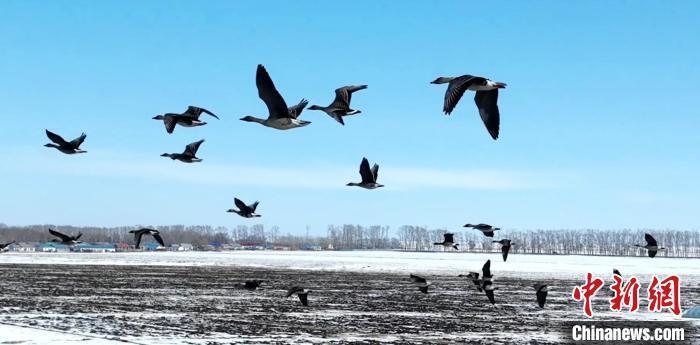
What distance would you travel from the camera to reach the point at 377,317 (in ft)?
91.9

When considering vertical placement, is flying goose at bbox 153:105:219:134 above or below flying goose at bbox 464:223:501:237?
above

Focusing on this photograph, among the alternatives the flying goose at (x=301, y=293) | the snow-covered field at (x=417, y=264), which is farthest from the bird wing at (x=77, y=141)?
the snow-covered field at (x=417, y=264)

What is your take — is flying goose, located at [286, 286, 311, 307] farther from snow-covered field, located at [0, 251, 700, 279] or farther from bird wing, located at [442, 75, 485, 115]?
snow-covered field, located at [0, 251, 700, 279]

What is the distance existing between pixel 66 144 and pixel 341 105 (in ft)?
23.6

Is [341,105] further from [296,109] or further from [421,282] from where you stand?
[421,282]

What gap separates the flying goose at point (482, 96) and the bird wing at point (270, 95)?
3.46m

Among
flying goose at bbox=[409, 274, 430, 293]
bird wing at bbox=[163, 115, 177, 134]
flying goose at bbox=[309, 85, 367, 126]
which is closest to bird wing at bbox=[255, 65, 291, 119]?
flying goose at bbox=[309, 85, 367, 126]

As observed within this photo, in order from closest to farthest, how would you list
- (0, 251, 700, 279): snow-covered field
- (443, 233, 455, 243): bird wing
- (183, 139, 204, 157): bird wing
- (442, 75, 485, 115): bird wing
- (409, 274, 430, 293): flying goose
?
1. (442, 75, 485, 115): bird wing
2. (183, 139, 204, 157): bird wing
3. (443, 233, 455, 243): bird wing
4. (409, 274, 430, 293): flying goose
5. (0, 251, 700, 279): snow-covered field

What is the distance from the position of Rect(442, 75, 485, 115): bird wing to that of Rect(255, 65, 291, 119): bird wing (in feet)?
12.3

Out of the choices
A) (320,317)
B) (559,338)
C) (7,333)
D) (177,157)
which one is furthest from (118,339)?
(559,338)

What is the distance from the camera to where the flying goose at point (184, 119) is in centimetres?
1645

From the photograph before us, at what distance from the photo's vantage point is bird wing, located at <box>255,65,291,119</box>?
14.5 meters

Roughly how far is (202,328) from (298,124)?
1097 cm

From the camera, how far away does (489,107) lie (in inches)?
498
